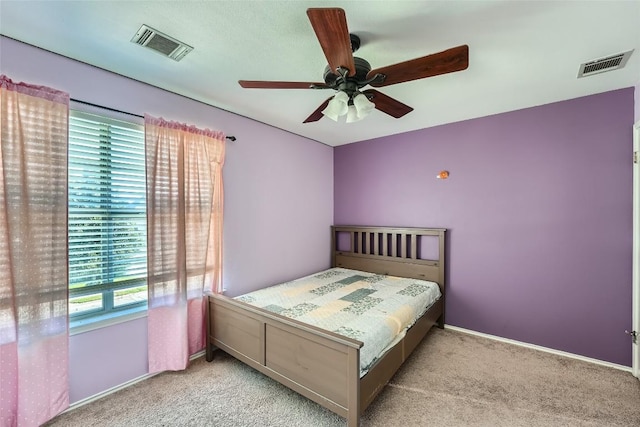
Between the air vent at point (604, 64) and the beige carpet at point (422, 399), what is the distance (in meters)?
2.45

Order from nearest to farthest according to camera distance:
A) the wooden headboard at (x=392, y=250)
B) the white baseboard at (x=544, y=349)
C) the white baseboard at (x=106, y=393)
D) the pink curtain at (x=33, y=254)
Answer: the pink curtain at (x=33, y=254) < the white baseboard at (x=106, y=393) < the white baseboard at (x=544, y=349) < the wooden headboard at (x=392, y=250)

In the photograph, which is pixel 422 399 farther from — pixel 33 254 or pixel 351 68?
pixel 33 254

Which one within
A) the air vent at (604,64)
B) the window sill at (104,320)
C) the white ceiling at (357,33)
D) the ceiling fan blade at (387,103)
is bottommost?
the window sill at (104,320)

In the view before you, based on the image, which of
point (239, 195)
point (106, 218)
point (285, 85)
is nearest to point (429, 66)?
point (285, 85)

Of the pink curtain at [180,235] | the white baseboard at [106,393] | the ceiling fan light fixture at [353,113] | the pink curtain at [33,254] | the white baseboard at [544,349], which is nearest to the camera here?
the pink curtain at [33,254]

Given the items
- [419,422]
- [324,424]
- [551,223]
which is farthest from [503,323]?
[324,424]

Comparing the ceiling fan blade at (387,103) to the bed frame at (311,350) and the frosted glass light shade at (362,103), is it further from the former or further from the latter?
the bed frame at (311,350)

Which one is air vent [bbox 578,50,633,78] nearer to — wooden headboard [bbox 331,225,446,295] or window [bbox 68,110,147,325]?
wooden headboard [bbox 331,225,446,295]

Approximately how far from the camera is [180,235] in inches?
93.7

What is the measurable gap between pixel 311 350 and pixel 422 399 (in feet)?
3.15

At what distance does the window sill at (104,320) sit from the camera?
6.35 feet

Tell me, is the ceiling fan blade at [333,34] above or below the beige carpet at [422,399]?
above

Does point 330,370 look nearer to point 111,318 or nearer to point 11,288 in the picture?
point 111,318

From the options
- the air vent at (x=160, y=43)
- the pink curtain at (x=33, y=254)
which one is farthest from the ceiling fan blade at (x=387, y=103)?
the pink curtain at (x=33, y=254)
